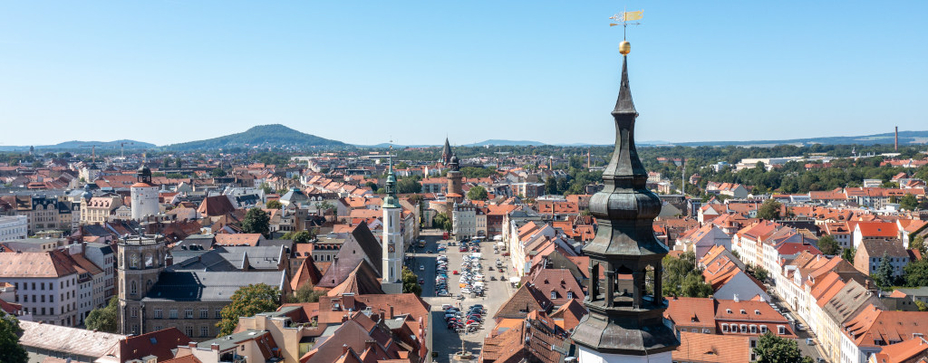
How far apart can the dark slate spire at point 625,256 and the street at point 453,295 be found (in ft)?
119

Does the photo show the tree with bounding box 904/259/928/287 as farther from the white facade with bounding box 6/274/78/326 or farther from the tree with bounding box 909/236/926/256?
the white facade with bounding box 6/274/78/326

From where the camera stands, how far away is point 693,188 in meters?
197

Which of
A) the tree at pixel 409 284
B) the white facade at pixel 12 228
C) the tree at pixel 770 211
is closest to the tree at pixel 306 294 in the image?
the tree at pixel 409 284

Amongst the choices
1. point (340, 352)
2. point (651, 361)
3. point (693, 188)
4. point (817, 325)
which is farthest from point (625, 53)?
point (693, 188)

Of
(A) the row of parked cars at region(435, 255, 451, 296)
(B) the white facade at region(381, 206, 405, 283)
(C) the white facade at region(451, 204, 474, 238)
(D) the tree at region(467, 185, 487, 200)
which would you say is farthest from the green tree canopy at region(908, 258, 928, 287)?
(D) the tree at region(467, 185, 487, 200)

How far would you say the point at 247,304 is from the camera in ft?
153

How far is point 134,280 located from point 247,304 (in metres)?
9.03

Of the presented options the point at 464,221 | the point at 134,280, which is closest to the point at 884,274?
the point at 464,221

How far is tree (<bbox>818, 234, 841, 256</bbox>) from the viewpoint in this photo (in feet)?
268

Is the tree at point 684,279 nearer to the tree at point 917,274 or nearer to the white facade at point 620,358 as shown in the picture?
the tree at point 917,274

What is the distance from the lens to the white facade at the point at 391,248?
183ft

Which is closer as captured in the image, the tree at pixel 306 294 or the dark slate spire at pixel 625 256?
the dark slate spire at pixel 625 256

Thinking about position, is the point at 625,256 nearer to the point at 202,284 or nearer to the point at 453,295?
the point at 202,284

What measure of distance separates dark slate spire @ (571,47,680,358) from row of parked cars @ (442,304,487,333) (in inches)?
1700
